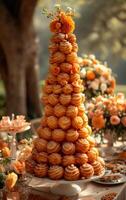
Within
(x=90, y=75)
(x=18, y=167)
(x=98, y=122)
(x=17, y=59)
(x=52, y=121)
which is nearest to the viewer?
(x=18, y=167)

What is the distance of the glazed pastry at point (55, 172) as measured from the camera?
3.24m

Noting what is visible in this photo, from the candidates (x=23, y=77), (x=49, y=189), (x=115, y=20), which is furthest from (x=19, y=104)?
(x=115, y=20)

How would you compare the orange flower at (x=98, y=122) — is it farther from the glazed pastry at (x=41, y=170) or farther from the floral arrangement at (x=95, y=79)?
the glazed pastry at (x=41, y=170)

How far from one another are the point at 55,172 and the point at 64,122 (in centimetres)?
31

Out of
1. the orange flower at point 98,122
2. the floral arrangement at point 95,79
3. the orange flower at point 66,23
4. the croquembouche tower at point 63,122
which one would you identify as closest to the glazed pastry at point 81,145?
the croquembouche tower at point 63,122

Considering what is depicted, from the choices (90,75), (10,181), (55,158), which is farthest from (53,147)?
(90,75)

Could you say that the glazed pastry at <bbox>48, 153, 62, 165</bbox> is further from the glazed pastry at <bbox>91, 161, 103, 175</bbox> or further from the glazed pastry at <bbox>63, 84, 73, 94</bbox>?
the glazed pastry at <bbox>63, 84, 73, 94</bbox>

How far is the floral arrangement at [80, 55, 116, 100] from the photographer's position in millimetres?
4930

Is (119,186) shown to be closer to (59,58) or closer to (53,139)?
(53,139)

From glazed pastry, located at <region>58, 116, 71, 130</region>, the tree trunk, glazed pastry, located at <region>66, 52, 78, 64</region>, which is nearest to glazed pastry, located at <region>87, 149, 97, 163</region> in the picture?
glazed pastry, located at <region>58, 116, 71, 130</region>

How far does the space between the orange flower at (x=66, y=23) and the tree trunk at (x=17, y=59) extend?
13.6 feet

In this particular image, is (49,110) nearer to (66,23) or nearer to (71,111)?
(71,111)

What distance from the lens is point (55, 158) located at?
3262 mm

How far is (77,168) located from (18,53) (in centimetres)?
462
